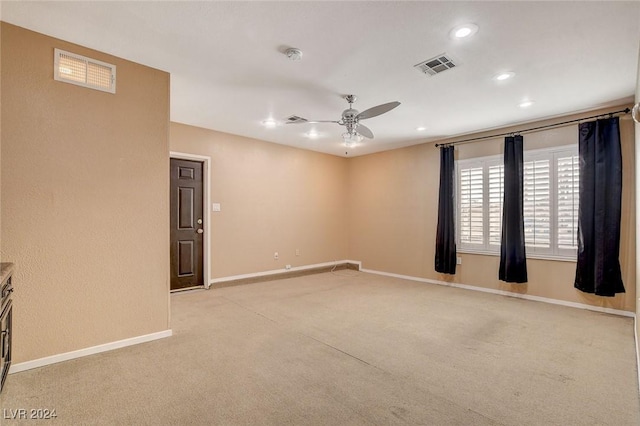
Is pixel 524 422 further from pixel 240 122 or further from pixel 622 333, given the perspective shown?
pixel 240 122

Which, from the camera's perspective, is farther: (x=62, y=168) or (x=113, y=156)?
(x=113, y=156)

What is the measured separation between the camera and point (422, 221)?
638 cm

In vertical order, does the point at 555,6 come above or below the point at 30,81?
above

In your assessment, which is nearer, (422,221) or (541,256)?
(541,256)

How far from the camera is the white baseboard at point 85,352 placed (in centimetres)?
257

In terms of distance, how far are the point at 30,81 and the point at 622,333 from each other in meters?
6.23

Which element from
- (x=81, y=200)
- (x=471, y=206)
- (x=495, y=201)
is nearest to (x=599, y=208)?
(x=495, y=201)

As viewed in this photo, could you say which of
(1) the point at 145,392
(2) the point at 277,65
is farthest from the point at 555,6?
(1) the point at 145,392

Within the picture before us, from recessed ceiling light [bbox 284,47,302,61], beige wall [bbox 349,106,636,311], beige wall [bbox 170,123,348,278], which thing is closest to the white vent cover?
recessed ceiling light [bbox 284,47,302,61]

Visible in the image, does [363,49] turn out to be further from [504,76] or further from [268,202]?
[268,202]

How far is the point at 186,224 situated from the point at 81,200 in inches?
100

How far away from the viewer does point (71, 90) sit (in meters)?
2.82

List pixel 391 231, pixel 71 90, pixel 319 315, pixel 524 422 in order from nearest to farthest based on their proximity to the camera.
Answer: pixel 524 422
pixel 71 90
pixel 319 315
pixel 391 231

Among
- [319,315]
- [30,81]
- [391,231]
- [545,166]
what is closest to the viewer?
[30,81]
